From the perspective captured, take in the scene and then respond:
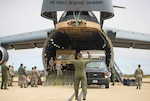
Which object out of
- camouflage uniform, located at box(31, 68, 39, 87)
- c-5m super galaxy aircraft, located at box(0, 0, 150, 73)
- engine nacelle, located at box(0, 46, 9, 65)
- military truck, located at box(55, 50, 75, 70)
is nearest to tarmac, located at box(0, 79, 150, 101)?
c-5m super galaxy aircraft, located at box(0, 0, 150, 73)

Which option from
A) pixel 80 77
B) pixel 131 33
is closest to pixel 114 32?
pixel 131 33

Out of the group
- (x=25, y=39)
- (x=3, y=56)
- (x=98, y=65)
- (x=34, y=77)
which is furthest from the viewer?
(x=25, y=39)

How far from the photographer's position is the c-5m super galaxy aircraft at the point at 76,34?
1830cm

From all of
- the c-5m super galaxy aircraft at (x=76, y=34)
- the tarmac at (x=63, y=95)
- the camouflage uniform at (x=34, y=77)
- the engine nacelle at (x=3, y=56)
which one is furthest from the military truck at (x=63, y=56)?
the tarmac at (x=63, y=95)

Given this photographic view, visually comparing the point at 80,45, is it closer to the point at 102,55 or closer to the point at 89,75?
the point at 102,55

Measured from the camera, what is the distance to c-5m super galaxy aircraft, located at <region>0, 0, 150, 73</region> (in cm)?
1830

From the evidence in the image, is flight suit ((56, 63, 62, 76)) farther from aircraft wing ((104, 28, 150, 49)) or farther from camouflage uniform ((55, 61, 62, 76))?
aircraft wing ((104, 28, 150, 49))

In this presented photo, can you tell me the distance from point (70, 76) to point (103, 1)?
6.01 metres

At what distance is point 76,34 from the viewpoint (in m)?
23.2

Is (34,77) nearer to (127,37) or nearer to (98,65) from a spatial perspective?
(98,65)

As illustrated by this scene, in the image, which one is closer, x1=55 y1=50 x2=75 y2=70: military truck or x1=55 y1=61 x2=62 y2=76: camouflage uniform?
x1=55 y1=61 x2=62 y2=76: camouflage uniform

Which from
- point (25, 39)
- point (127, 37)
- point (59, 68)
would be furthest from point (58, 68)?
point (127, 37)

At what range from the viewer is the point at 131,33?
86.8 feet

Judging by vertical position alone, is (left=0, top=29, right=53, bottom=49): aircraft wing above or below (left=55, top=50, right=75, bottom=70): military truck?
above
